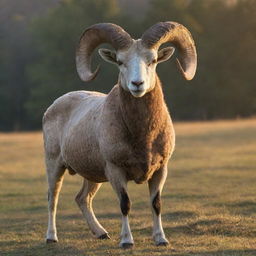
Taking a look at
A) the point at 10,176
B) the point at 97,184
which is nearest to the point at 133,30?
the point at 10,176

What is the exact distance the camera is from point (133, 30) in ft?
220

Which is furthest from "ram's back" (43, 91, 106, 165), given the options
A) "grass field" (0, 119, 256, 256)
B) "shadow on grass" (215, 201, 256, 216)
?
"shadow on grass" (215, 201, 256, 216)

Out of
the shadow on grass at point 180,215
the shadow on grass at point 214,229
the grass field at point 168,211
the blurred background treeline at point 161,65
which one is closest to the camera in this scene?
the grass field at point 168,211

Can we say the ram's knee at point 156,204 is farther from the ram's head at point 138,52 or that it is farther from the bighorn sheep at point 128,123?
the ram's head at point 138,52

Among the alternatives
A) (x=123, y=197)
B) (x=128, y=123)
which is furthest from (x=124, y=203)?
(x=128, y=123)

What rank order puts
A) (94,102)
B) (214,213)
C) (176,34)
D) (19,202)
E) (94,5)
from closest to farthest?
(176,34) < (94,102) < (214,213) < (19,202) < (94,5)

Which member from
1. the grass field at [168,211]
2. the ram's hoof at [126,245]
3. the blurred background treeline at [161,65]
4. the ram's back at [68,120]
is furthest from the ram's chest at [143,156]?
the blurred background treeline at [161,65]

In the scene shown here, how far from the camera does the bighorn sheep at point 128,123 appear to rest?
406 inches

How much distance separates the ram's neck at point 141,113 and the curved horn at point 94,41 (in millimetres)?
663

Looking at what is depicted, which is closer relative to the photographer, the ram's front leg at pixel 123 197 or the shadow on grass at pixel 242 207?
the ram's front leg at pixel 123 197

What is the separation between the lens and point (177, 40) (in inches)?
450

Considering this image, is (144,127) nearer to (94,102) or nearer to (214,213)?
(94,102)

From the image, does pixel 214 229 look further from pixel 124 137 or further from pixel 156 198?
pixel 124 137

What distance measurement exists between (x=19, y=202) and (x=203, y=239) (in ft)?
25.8
